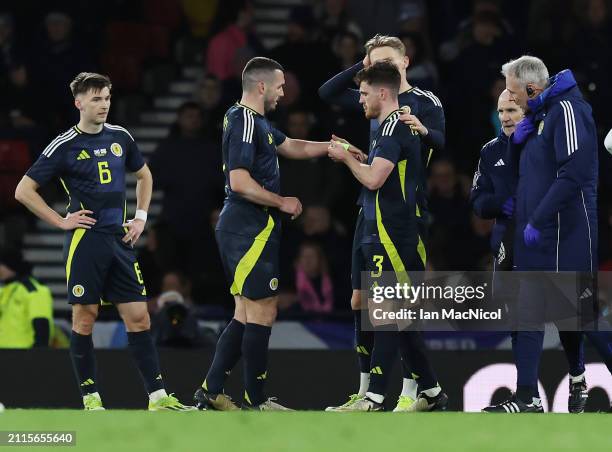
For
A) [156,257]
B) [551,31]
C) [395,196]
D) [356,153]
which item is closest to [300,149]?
[356,153]

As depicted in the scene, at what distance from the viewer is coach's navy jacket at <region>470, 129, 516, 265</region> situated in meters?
9.51

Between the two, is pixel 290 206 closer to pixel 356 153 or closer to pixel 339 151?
pixel 339 151

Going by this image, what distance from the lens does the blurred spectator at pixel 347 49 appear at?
46.3 ft

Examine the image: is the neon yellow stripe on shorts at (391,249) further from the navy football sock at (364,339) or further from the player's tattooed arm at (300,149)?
the player's tattooed arm at (300,149)

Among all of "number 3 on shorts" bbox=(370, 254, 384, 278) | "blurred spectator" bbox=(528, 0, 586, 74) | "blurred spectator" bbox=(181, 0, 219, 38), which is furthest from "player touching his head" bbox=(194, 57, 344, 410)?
"blurred spectator" bbox=(181, 0, 219, 38)

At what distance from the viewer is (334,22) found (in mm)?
14875

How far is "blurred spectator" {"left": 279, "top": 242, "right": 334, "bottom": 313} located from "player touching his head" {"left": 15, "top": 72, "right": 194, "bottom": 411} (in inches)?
130

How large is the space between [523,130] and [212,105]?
18.9 ft

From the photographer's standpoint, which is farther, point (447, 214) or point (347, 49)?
point (347, 49)

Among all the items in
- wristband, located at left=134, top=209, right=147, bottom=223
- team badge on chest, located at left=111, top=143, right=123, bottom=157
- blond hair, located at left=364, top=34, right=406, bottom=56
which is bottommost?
wristband, located at left=134, top=209, right=147, bottom=223

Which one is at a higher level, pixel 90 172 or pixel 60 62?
pixel 60 62

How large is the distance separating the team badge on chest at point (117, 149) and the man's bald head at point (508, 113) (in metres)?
2.38

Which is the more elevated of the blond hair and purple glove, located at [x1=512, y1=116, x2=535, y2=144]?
the blond hair

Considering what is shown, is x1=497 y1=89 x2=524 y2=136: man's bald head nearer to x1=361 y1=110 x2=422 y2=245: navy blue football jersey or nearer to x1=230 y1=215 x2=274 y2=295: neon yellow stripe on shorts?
x1=361 y1=110 x2=422 y2=245: navy blue football jersey
